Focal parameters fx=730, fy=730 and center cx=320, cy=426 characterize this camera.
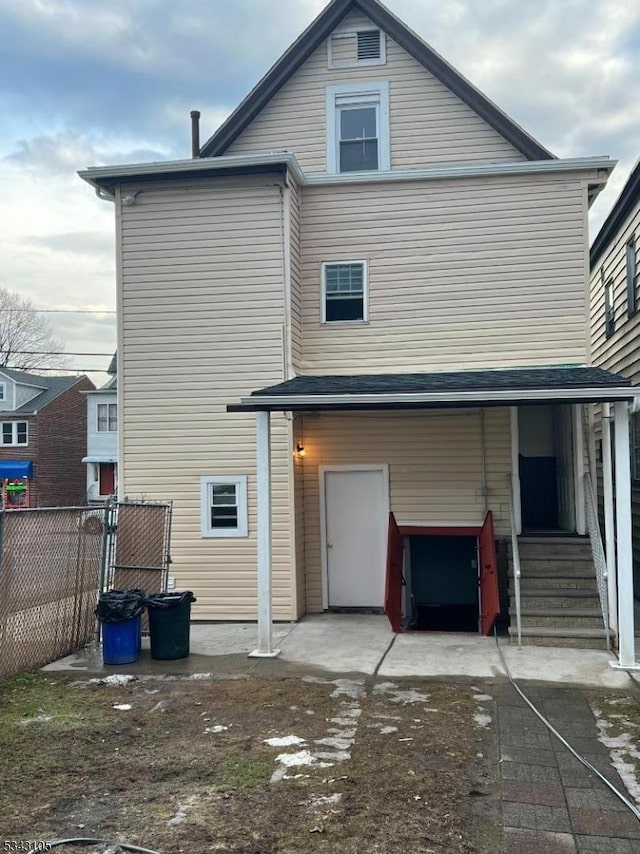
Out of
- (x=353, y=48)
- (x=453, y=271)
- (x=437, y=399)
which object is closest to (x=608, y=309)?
(x=453, y=271)

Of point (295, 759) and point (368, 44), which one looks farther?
point (368, 44)

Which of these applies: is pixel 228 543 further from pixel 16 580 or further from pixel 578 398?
pixel 578 398

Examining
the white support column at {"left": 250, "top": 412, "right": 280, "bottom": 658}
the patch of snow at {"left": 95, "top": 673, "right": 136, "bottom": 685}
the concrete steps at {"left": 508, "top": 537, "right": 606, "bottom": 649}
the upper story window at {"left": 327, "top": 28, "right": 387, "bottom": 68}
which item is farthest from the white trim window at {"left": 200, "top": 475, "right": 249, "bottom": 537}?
the upper story window at {"left": 327, "top": 28, "right": 387, "bottom": 68}

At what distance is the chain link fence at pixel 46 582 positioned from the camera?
24.6 ft

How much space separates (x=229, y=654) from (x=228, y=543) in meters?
2.22

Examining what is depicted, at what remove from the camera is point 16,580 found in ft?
24.8

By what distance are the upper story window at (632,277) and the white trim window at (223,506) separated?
740 centimetres

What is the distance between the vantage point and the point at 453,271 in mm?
10984

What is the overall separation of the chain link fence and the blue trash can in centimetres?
67

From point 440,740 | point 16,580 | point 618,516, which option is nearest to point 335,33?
point 618,516

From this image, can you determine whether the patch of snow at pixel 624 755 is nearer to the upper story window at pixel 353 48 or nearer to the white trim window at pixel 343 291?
the white trim window at pixel 343 291

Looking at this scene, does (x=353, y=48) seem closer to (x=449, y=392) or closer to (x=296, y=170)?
(x=296, y=170)

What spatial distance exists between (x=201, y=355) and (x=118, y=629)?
424 centimetres

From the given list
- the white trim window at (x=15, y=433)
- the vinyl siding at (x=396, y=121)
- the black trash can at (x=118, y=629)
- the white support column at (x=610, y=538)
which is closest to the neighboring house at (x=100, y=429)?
the white trim window at (x=15, y=433)
